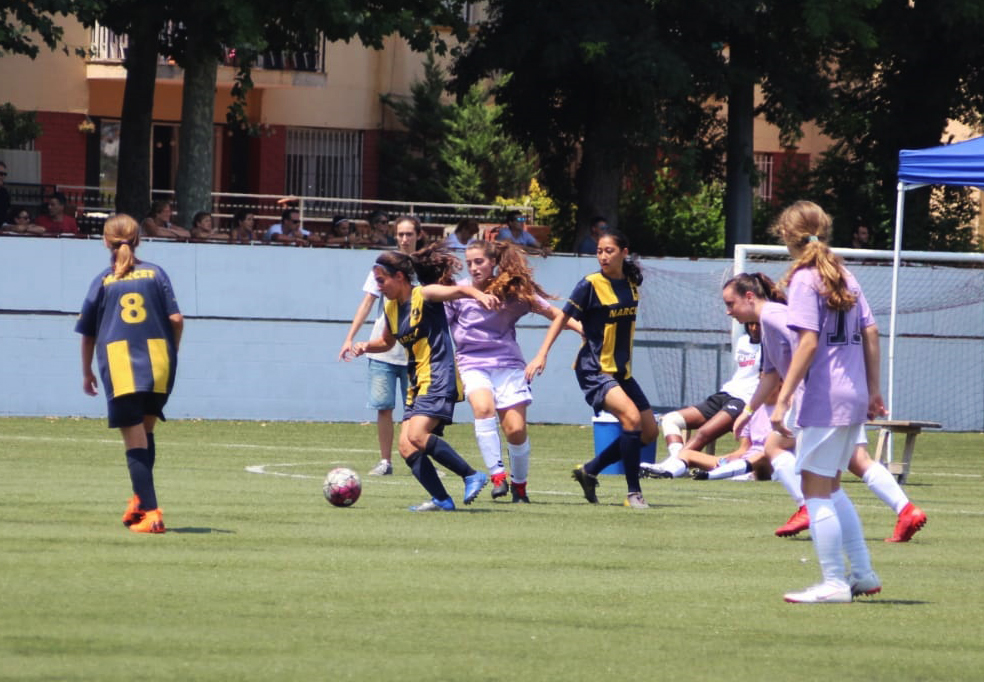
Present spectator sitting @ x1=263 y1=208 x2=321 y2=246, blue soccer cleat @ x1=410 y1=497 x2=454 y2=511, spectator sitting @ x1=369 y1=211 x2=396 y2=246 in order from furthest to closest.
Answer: spectator sitting @ x1=369 y1=211 x2=396 y2=246 → spectator sitting @ x1=263 y1=208 x2=321 y2=246 → blue soccer cleat @ x1=410 y1=497 x2=454 y2=511

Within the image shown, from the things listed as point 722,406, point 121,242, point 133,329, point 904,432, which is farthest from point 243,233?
point 133,329

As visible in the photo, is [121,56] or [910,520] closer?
[910,520]

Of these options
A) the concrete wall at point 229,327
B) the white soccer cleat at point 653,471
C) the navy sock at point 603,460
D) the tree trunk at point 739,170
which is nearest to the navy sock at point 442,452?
the navy sock at point 603,460

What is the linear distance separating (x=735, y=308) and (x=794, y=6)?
17.4 m

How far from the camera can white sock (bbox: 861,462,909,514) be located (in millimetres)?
10078

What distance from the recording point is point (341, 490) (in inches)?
453

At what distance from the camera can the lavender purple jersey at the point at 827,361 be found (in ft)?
26.2

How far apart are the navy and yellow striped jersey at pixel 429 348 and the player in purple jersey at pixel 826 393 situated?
354cm

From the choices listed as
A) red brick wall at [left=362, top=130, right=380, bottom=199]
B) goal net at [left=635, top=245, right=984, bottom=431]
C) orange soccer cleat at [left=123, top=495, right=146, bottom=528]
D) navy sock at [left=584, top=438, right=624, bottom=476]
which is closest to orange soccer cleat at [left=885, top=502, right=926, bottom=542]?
navy sock at [left=584, top=438, right=624, bottom=476]

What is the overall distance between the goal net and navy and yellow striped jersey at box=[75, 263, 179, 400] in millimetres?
A: 10880

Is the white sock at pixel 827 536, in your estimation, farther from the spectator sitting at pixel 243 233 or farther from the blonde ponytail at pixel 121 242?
the spectator sitting at pixel 243 233

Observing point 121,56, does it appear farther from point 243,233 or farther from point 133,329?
point 133,329

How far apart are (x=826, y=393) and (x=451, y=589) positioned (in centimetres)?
180

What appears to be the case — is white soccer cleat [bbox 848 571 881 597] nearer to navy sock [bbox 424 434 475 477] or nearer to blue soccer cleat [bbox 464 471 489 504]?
navy sock [bbox 424 434 475 477]
